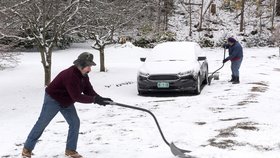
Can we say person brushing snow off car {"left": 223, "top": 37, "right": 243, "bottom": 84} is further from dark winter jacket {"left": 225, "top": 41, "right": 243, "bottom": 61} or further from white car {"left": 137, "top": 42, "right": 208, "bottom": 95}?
white car {"left": 137, "top": 42, "right": 208, "bottom": 95}

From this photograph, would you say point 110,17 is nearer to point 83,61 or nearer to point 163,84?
point 163,84

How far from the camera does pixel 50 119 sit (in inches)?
238

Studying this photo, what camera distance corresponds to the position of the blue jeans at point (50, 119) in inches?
233

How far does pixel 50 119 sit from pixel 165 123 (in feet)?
9.47

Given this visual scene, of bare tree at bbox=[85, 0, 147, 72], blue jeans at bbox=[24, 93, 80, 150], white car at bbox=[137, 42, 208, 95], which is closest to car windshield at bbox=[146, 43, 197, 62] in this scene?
white car at bbox=[137, 42, 208, 95]

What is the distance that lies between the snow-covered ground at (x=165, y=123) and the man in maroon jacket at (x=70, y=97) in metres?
0.50

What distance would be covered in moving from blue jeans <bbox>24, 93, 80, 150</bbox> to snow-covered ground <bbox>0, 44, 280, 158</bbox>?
1.57ft

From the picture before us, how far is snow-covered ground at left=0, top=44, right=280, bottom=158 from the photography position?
21.2 feet

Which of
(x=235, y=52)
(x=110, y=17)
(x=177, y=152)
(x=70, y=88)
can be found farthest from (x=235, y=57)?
(x=70, y=88)

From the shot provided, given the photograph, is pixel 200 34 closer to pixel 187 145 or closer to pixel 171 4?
pixel 171 4

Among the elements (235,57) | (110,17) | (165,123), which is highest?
(110,17)

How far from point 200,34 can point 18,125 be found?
2768 cm

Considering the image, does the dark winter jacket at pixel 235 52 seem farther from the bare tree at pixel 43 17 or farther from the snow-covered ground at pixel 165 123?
the bare tree at pixel 43 17

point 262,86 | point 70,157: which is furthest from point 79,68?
point 262,86
